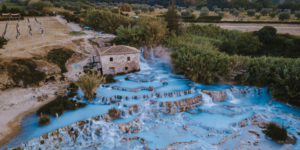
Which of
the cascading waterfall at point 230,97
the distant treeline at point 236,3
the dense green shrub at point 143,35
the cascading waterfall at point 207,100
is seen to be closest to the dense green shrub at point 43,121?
the cascading waterfall at point 207,100

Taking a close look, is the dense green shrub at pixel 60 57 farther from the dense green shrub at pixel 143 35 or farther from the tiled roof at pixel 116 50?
the dense green shrub at pixel 143 35

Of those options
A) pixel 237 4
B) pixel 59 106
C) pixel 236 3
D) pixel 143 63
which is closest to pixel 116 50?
pixel 143 63

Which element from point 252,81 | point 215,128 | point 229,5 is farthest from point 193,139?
point 229,5

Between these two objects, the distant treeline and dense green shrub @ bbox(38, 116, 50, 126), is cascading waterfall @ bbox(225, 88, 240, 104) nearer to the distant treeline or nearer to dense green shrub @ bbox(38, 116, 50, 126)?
dense green shrub @ bbox(38, 116, 50, 126)

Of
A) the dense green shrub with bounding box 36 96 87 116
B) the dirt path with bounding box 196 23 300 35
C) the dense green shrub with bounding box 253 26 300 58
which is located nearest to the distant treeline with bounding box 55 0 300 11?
the dirt path with bounding box 196 23 300 35

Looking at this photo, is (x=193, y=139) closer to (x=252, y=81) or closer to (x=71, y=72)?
(x=252, y=81)
